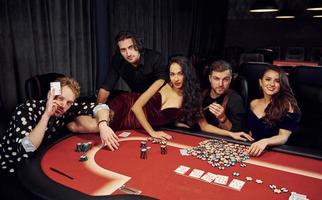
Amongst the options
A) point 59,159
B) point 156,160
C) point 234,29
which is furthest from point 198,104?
point 234,29

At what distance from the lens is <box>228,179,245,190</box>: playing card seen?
133 centimetres

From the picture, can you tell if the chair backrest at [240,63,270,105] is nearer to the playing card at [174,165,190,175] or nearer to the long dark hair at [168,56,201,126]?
the long dark hair at [168,56,201,126]

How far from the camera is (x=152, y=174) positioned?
1.46 metres

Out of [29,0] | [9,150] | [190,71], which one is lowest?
[9,150]

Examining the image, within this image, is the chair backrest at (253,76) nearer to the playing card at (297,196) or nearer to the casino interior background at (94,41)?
the casino interior background at (94,41)

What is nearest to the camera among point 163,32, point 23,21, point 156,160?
point 156,160

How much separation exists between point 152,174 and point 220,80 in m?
1.09

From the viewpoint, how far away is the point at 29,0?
2.97m

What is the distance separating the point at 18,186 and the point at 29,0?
200 cm

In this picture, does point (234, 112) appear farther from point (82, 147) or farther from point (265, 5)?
point (265, 5)

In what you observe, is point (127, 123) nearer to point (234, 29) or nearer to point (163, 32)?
point (163, 32)

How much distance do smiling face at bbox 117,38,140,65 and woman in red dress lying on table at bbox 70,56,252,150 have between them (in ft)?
1.35

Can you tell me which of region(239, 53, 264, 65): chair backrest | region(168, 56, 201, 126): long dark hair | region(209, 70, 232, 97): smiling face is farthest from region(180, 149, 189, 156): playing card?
region(239, 53, 264, 65): chair backrest

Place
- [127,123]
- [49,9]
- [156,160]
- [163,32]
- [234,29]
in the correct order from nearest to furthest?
[156,160]
[127,123]
[49,9]
[163,32]
[234,29]
